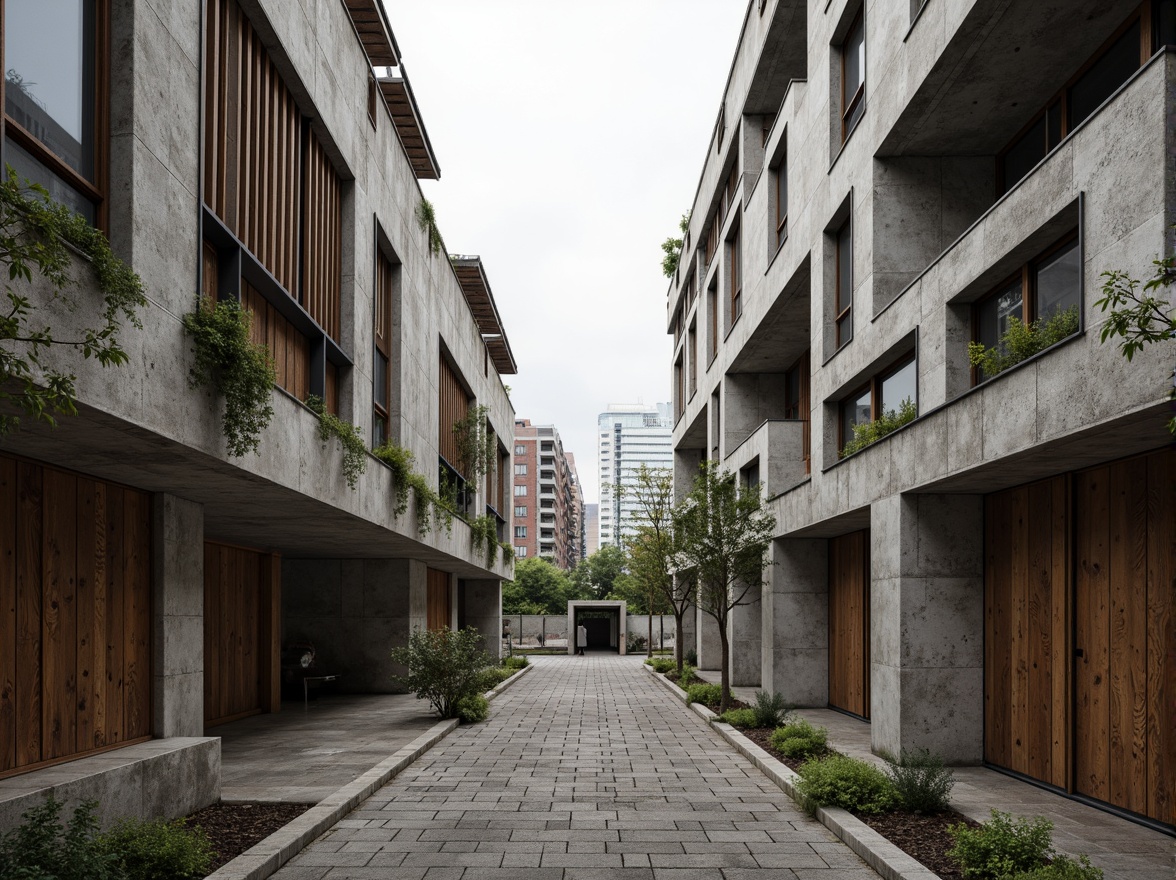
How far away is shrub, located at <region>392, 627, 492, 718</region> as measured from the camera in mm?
17688

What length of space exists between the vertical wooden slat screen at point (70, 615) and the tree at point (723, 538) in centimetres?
1131

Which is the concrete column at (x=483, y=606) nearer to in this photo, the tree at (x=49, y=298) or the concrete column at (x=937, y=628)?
the concrete column at (x=937, y=628)

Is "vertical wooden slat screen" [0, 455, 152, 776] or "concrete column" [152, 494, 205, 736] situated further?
"concrete column" [152, 494, 205, 736]

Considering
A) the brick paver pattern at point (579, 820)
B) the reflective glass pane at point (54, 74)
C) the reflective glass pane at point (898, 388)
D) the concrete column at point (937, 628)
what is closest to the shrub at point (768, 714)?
the brick paver pattern at point (579, 820)

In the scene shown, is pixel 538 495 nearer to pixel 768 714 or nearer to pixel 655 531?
pixel 655 531

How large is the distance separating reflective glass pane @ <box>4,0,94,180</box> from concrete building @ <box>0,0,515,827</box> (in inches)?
0.8

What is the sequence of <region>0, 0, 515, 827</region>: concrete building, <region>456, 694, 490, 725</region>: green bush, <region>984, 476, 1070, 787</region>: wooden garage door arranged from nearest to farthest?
→ <region>0, 0, 515, 827</region>: concrete building
<region>984, 476, 1070, 787</region>: wooden garage door
<region>456, 694, 490, 725</region>: green bush

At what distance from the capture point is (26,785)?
23.2ft

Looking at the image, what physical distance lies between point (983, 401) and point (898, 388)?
4461mm

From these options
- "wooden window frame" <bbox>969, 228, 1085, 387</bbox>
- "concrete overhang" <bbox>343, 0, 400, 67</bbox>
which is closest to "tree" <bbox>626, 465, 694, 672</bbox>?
"concrete overhang" <bbox>343, 0, 400, 67</bbox>

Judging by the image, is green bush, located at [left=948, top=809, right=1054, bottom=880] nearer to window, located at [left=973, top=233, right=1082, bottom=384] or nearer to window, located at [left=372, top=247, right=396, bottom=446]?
window, located at [left=973, top=233, right=1082, bottom=384]

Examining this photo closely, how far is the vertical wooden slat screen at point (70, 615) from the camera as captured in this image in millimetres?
7930

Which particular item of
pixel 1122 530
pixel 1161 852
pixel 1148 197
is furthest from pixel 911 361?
pixel 1161 852

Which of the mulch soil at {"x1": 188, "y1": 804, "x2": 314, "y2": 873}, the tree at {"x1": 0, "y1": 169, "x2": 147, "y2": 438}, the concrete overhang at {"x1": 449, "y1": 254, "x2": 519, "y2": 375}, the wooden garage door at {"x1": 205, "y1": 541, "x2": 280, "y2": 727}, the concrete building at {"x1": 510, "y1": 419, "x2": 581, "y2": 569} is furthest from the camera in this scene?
the concrete building at {"x1": 510, "y1": 419, "x2": 581, "y2": 569}
